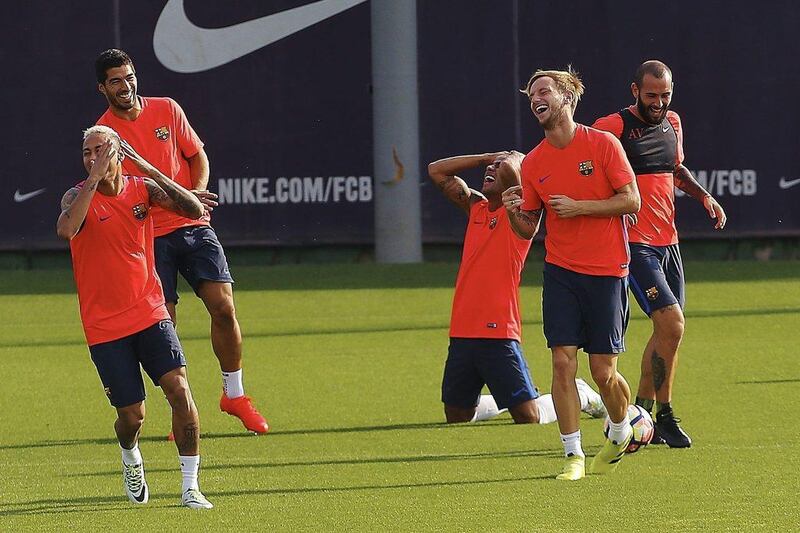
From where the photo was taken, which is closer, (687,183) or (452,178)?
(687,183)

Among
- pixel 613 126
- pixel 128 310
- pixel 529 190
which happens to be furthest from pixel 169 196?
pixel 613 126

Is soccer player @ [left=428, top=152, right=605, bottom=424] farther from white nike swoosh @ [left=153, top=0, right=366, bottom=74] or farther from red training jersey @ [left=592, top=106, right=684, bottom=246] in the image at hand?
white nike swoosh @ [left=153, top=0, right=366, bottom=74]

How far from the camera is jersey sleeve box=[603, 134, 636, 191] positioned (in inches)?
321

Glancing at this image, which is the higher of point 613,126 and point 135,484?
point 613,126

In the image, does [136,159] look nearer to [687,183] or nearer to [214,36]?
[687,183]

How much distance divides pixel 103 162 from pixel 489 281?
133 inches

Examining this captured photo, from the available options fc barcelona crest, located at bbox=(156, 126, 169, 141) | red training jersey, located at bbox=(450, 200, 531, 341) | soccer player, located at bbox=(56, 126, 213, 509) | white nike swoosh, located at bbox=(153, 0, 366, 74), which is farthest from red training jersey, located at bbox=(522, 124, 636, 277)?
white nike swoosh, located at bbox=(153, 0, 366, 74)

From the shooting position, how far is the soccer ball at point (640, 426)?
8641 mm

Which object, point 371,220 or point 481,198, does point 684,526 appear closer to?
point 481,198

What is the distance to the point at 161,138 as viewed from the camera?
9.64 m

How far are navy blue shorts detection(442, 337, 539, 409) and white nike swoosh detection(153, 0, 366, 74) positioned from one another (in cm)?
1012

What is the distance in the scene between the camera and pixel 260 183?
19578 mm

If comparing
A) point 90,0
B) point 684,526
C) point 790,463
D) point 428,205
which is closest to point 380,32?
point 428,205

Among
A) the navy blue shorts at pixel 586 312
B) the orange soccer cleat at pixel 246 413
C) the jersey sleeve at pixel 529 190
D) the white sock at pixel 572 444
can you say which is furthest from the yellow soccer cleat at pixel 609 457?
the orange soccer cleat at pixel 246 413
